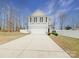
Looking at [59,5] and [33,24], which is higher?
[59,5]

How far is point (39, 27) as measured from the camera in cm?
833

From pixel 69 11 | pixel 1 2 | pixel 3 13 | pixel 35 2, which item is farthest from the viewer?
pixel 3 13

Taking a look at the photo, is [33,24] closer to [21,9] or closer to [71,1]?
[21,9]

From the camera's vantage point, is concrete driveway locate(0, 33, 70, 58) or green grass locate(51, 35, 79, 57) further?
green grass locate(51, 35, 79, 57)

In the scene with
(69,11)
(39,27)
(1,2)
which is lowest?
(39,27)

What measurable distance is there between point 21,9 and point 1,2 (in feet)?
4.54

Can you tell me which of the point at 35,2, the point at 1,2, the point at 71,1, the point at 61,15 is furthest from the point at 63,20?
the point at 1,2

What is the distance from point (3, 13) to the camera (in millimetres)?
7992

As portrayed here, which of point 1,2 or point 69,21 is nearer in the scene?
point 69,21

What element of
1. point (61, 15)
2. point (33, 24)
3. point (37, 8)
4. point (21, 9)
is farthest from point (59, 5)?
point (33, 24)

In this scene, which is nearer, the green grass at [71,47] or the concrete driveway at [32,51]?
the concrete driveway at [32,51]

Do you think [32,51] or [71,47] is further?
[71,47]

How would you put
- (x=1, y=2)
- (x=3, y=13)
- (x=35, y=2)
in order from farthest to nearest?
(x=3, y=13) → (x=1, y=2) → (x=35, y=2)

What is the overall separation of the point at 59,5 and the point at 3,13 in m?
2.83
